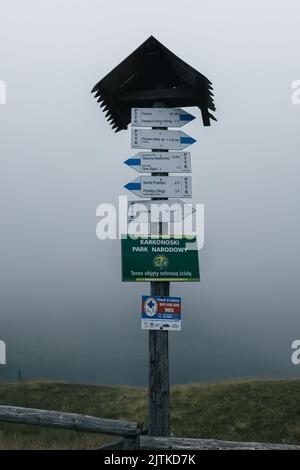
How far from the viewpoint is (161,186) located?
8688mm

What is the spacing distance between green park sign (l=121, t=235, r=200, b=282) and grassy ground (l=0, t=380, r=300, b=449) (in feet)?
13.8

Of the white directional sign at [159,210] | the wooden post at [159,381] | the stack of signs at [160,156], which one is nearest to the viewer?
the wooden post at [159,381]

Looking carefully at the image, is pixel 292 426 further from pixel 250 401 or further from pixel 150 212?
pixel 150 212

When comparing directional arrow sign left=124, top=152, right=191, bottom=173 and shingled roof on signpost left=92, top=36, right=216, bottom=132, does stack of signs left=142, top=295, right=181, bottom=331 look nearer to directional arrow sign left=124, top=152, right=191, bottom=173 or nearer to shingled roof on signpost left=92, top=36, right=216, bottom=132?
directional arrow sign left=124, top=152, right=191, bottom=173

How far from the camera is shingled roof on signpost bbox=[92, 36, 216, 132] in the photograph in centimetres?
911

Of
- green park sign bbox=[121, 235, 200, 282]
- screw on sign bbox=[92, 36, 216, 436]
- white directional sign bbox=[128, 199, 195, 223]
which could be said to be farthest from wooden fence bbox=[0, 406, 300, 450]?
white directional sign bbox=[128, 199, 195, 223]

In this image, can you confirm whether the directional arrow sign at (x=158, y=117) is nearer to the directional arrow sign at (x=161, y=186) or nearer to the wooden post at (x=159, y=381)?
the directional arrow sign at (x=161, y=186)

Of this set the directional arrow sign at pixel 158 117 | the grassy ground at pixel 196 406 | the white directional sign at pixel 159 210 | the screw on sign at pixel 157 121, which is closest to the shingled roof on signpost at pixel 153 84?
the screw on sign at pixel 157 121

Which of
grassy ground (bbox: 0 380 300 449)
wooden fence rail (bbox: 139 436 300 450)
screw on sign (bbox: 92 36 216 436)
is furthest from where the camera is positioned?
grassy ground (bbox: 0 380 300 449)

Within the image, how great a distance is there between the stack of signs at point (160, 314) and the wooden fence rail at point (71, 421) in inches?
66.6

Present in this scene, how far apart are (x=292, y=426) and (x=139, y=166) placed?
1198 centimetres

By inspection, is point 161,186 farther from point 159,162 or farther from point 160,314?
point 160,314

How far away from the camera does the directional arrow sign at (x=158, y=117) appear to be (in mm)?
8922

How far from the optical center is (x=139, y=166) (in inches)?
346
